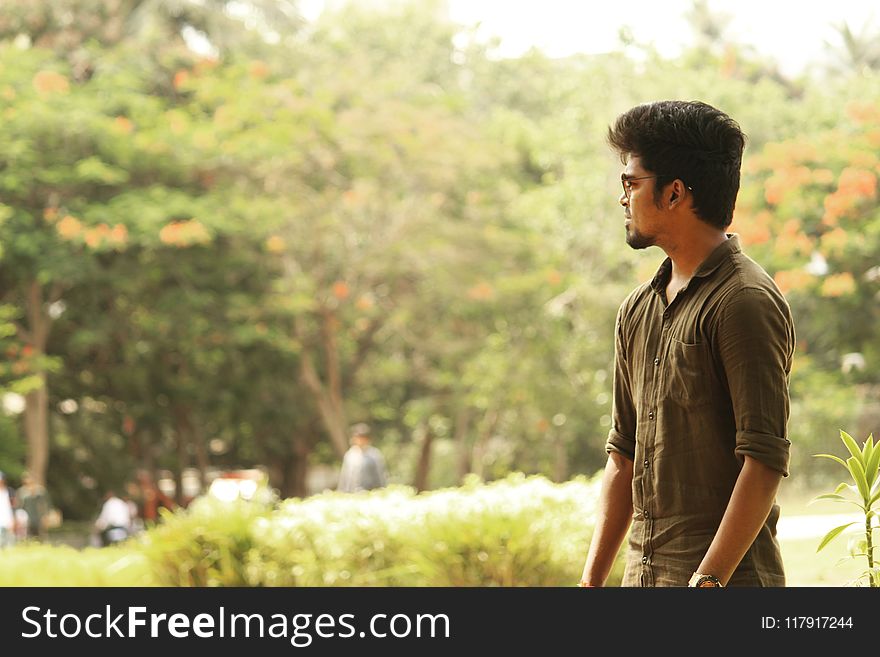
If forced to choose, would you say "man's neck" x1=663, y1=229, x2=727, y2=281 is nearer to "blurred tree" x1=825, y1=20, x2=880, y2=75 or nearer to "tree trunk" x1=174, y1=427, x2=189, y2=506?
"blurred tree" x1=825, y1=20, x2=880, y2=75

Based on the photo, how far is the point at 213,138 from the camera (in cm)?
1369

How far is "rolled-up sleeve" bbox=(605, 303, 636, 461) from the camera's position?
202 cm

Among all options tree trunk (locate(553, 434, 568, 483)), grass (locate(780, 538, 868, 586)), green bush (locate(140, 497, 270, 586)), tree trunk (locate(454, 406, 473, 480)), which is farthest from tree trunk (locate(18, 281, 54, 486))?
grass (locate(780, 538, 868, 586))

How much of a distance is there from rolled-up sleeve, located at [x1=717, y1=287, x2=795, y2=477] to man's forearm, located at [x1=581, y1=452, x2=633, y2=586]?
0.97ft

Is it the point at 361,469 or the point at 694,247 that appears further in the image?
the point at 361,469

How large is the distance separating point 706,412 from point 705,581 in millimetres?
239

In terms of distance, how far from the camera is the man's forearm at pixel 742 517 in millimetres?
1727

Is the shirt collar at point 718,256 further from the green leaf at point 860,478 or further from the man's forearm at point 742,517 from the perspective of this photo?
the green leaf at point 860,478

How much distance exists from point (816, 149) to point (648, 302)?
10271 mm

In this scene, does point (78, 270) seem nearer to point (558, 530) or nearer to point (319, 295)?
point (319, 295)

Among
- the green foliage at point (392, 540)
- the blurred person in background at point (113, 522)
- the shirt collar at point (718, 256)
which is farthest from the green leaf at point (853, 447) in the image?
the blurred person in background at point (113, 522)

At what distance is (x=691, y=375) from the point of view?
5.93ft

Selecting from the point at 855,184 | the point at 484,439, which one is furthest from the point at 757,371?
the point at 484,439

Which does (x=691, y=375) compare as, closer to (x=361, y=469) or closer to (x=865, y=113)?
(x=361, y=469)
